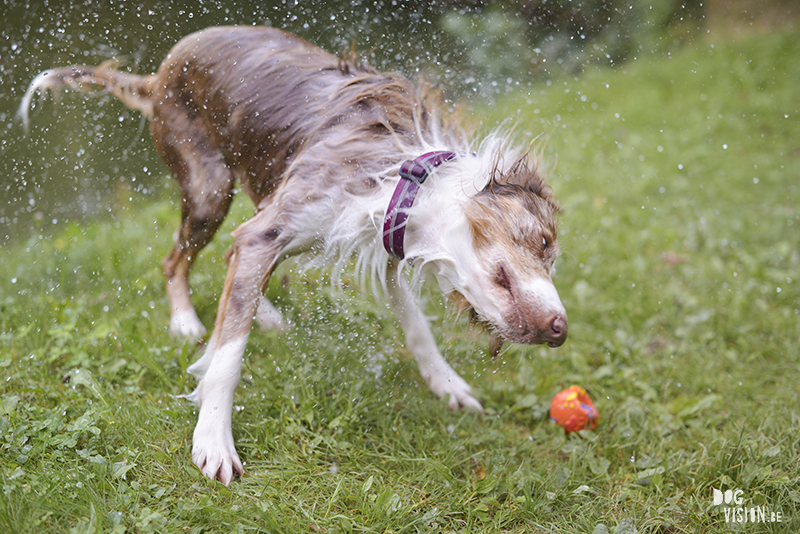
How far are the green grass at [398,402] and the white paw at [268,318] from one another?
0.14m

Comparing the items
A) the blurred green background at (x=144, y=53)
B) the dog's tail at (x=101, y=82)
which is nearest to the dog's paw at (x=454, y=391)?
the blurred green background at (x=144, y=53)

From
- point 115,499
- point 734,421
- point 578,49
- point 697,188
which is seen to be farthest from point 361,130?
point 578,49

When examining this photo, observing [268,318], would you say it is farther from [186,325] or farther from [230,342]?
[230,342]

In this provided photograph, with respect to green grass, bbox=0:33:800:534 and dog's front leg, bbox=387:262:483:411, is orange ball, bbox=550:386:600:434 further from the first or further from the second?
dog's front leg, bbox=387:262:483:411

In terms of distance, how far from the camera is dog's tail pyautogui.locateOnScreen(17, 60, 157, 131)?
354cm

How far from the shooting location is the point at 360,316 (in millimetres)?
3066

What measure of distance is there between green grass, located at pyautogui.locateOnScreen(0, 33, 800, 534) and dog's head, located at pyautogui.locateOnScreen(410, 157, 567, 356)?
416mm

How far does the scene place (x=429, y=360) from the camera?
321cm

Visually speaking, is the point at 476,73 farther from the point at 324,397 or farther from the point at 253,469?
the point at 253,469

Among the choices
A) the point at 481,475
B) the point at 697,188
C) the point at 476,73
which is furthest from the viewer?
the point at 697,188

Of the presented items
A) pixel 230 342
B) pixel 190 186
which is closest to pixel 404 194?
pixel 230 342

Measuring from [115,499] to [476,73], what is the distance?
280 cm

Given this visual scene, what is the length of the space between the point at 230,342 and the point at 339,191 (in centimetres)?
78

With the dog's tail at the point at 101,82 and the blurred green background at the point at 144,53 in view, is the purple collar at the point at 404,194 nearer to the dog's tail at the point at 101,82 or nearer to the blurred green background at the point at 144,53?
the blurred green background at the point at 144,53
